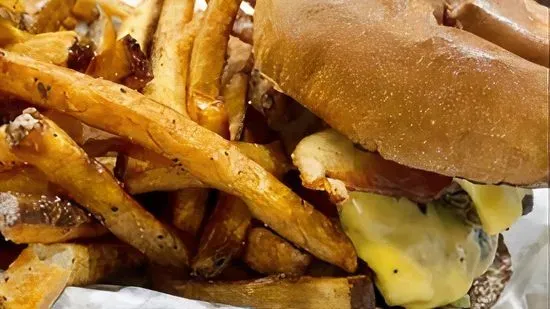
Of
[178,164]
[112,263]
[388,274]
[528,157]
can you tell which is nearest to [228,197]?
[178,164]

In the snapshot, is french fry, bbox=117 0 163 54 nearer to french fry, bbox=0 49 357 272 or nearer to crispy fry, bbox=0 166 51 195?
french fry, bbox=0 49 357 272

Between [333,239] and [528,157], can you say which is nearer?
[528,157]

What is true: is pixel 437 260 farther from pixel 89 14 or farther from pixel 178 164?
pixel 89 14

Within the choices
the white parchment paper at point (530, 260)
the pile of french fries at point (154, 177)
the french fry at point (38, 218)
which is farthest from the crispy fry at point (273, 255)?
the white parchment paper at point (530, 260)

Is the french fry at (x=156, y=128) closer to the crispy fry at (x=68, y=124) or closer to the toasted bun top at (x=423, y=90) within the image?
the crispy fry at (x=68, y=124)

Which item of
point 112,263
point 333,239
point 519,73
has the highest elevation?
point 519,73

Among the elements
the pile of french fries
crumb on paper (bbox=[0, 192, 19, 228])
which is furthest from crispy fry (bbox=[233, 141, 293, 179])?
crumb on paper (bbox=[0, 192, 19, 228])
